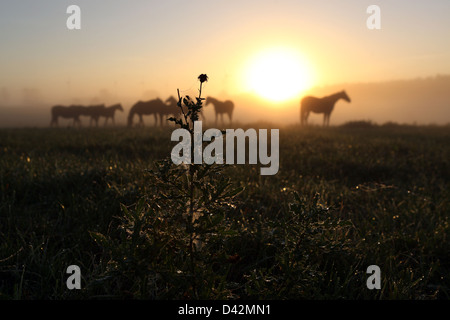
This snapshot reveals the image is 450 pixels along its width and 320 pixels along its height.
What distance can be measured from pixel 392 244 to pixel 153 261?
230 centimetres

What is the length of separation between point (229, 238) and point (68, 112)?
1320 inches

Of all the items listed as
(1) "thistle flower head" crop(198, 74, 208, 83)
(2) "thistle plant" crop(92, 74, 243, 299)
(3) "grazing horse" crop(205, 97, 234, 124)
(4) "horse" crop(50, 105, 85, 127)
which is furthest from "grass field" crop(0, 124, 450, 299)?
(4) "horse" crop(50, 105, 85, 127)

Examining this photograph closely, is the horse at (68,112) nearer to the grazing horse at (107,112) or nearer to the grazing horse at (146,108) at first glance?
the grazing horse at (107,112)

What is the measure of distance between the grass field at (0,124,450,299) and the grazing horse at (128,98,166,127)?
1901 cm

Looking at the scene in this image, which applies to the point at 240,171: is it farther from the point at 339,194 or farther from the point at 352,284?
the point at 352,284

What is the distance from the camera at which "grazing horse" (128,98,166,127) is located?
23.7 metres

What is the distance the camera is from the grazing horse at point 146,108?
77.9ft

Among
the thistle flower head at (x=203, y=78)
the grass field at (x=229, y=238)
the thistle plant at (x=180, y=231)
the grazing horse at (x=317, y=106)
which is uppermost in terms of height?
the grazing horse at (x=317, y=106)

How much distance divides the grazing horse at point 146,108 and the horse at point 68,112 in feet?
31.2

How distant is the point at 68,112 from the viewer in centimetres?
3181

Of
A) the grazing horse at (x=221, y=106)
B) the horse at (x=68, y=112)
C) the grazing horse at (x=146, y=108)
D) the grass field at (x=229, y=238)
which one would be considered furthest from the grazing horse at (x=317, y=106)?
the horse at (x=68, y=112)

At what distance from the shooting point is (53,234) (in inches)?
115
